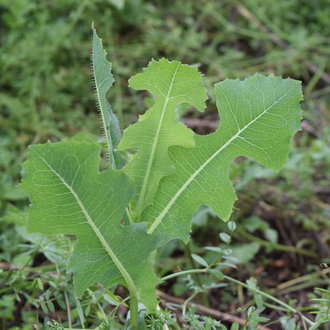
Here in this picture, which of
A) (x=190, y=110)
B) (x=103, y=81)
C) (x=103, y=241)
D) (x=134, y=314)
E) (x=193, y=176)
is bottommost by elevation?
(x=134, y=314)

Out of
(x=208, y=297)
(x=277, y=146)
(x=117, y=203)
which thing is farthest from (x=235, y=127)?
(x=208, y=297)

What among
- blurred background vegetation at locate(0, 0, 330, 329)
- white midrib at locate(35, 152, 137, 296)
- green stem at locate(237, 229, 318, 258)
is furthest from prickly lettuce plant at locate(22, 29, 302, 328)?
green stem at locate(237, 229, 318, 258)

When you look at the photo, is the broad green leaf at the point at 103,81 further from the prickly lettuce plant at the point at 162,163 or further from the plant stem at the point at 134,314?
the plant stem at the point at 134,314

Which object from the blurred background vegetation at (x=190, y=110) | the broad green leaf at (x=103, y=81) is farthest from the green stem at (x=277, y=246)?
the broad green leaf at (x=103, y=81)

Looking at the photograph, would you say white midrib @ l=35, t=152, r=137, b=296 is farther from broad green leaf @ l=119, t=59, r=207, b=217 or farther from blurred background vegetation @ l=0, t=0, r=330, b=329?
blurred background vegetation @ l=0, t=0, r=330, b=329

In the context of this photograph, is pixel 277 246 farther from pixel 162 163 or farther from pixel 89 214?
pixel 89 214

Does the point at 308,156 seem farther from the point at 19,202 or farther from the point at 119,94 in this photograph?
the point at 19,202

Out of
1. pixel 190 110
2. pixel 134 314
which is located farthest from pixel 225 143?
pixel 190 110
